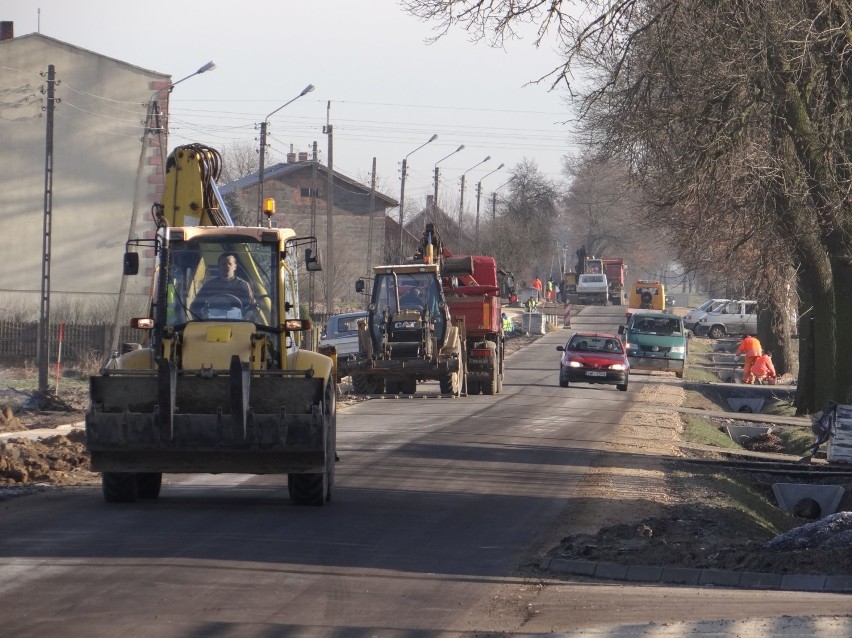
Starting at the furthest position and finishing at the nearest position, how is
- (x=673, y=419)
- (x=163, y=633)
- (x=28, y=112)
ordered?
(x=28, y=112) < (x=673, y=419) < (x=163, y=633)

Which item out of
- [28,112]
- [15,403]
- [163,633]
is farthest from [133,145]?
[163,633]

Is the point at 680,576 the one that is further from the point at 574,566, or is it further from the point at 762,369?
the point at 762,369

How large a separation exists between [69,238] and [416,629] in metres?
42.1

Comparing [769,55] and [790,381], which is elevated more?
[769,55]

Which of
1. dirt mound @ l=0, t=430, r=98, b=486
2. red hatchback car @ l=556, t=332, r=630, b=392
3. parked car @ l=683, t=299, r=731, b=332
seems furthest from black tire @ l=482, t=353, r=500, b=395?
parked car @ l=683, t=299, r=731, b=332

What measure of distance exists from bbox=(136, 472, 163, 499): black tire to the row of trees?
7.50 m

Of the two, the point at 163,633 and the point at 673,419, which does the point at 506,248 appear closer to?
the point at 673,419

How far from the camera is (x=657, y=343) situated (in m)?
42.0

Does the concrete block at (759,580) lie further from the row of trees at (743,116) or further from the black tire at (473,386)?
the black tire at (473,386)

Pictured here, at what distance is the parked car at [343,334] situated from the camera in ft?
112

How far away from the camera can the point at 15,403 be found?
965 inches

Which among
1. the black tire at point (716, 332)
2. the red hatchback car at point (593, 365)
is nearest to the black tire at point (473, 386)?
the red hatchback car at point (593, 365)

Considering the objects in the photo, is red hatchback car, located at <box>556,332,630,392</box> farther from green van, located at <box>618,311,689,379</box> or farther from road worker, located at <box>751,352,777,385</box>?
road worker, located at <box>751,352,777,385</box>

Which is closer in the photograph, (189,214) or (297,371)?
Result: (297,371)
